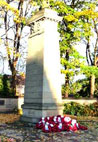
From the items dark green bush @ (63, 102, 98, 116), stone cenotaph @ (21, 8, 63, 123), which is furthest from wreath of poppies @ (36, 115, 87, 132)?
dark green bush @ (63, 102, 98, 116)

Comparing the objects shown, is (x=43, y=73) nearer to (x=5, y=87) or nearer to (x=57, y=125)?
(x=57, y=125)

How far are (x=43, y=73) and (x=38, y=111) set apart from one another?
195 centimetres

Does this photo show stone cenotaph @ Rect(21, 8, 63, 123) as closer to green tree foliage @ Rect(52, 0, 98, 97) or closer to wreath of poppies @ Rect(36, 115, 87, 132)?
wreath of poppies @ Rect(36, 115, 87, 132)

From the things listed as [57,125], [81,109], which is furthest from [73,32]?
[57,125]

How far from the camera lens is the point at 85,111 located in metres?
20.0

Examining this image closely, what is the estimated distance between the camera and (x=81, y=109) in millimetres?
20125

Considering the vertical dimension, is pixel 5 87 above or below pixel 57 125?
above

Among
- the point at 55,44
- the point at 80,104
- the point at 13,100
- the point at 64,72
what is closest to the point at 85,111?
the point at 80,104

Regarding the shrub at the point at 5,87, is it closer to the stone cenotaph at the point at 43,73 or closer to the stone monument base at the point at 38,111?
the stone cenotaph at the point at 43,73

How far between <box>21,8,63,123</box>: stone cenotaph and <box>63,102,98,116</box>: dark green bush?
6248mm

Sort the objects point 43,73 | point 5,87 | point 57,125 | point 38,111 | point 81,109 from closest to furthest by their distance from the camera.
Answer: point 57,125 < point 38,111 < point 43,73 < point 81,109 < point 5,87

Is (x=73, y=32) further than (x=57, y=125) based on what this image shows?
Yes

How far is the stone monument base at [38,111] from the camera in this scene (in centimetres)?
1327

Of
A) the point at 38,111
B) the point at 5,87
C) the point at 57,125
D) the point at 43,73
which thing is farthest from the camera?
the point at 5,87
